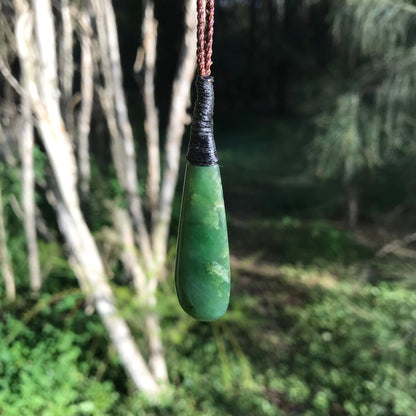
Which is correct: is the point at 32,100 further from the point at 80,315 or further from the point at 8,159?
the point at 8,159

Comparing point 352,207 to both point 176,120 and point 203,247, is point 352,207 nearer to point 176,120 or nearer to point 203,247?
point 176,120

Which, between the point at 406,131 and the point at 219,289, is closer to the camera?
the point at 219,289

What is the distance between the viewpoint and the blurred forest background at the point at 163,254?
2570 mm

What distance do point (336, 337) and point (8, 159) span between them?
10.8 feet

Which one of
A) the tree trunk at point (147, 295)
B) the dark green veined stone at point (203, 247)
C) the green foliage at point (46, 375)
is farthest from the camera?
the tree trunk at point (147, 295)

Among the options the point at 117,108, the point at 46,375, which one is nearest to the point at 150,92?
the point at 117,108

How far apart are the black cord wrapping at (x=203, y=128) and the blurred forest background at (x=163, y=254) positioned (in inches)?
56.2

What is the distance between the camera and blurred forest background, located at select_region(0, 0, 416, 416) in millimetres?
2570

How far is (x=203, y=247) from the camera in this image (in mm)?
833

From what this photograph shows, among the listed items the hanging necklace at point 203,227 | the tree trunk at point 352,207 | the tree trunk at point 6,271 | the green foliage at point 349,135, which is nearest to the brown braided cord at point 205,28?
the hanging necklace at point 203,227

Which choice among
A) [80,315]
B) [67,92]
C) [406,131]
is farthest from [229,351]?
[406,131]

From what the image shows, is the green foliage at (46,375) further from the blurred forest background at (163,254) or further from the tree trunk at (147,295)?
the tree trunk at (147,295)

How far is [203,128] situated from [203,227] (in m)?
0.18

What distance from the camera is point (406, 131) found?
481 cm
